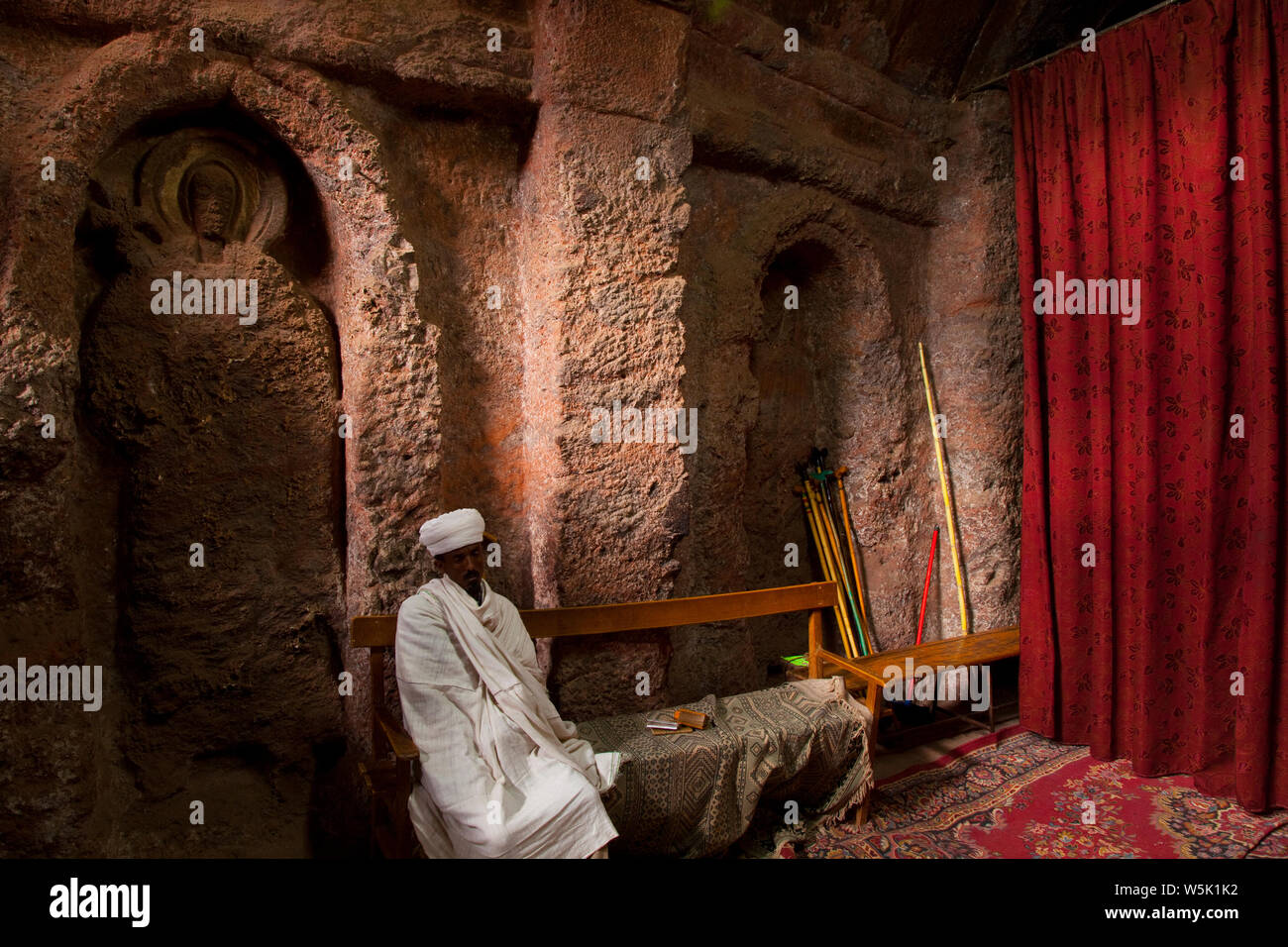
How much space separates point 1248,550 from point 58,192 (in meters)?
4.56

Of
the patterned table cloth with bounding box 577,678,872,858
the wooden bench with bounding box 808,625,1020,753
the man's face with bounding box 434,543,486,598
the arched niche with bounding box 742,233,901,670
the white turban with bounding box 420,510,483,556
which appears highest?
the arched niche with bounding box 742,233,901,670

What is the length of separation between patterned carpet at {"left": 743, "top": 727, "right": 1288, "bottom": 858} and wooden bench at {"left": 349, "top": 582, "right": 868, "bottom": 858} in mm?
238

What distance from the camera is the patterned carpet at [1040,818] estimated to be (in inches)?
111

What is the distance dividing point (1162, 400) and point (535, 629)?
2.97 m

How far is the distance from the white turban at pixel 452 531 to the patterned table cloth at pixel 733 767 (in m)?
0.94

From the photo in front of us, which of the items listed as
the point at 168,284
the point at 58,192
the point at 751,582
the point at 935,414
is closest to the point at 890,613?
the point at 751,582

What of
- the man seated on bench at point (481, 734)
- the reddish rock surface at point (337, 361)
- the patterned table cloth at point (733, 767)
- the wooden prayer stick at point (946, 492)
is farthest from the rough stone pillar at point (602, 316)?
the wooden prayer stick at point (946, 492)

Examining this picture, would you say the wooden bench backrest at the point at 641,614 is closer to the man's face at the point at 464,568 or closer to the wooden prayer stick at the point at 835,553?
the man's face at the point at 464,568

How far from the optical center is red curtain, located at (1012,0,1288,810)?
299 centimetres

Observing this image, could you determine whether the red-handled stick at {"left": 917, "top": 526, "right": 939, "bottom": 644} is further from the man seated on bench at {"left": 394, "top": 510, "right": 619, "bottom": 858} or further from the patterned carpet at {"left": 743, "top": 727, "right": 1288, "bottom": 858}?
the man seated on bench at {"left": 394, "top": 510, "right": 619, "bottom": 858}

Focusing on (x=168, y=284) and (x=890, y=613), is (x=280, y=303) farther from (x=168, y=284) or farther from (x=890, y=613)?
(x=890, y=613)

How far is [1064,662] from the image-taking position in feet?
12.2

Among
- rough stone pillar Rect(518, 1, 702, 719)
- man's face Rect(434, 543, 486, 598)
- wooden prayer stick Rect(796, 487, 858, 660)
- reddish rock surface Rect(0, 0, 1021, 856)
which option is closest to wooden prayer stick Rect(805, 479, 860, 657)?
wooden prayer stick Rect(796, 487, 858, 660)

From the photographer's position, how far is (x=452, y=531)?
7.77 ft
